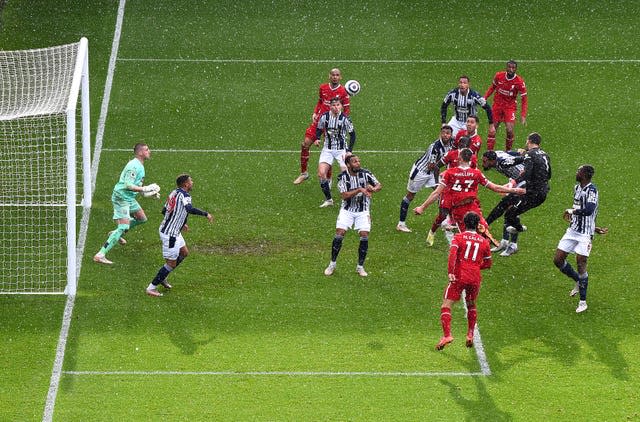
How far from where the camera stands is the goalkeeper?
1977 cm

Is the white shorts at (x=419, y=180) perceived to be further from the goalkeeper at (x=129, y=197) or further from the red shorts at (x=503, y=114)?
the goalkeeper at (x=129, y=197)

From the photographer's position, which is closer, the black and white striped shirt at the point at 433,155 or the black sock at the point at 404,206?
the black and white striped shirt at the point at 433,155

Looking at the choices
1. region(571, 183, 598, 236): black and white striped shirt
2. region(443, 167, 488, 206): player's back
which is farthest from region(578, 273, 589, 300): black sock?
region(443, 167, 488, 206): player's back

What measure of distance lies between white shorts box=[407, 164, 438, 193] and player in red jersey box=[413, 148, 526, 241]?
229 cm

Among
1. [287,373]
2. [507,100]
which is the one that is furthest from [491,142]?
[287,373]

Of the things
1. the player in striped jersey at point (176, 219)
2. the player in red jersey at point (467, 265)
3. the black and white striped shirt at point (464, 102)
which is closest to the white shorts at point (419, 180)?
the black and white striped shirt at point (464, 102)

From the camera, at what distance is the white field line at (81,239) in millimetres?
16562

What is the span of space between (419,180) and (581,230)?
372 cm

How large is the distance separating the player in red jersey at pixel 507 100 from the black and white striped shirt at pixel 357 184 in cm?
584

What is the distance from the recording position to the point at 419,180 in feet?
70.6

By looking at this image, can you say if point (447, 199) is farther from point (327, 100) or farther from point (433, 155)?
point (327, 100)

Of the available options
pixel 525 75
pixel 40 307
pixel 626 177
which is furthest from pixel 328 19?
pixel 40 307

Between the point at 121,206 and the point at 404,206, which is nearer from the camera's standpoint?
the point at 121,206

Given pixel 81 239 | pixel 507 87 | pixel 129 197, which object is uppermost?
pixel 507 87
